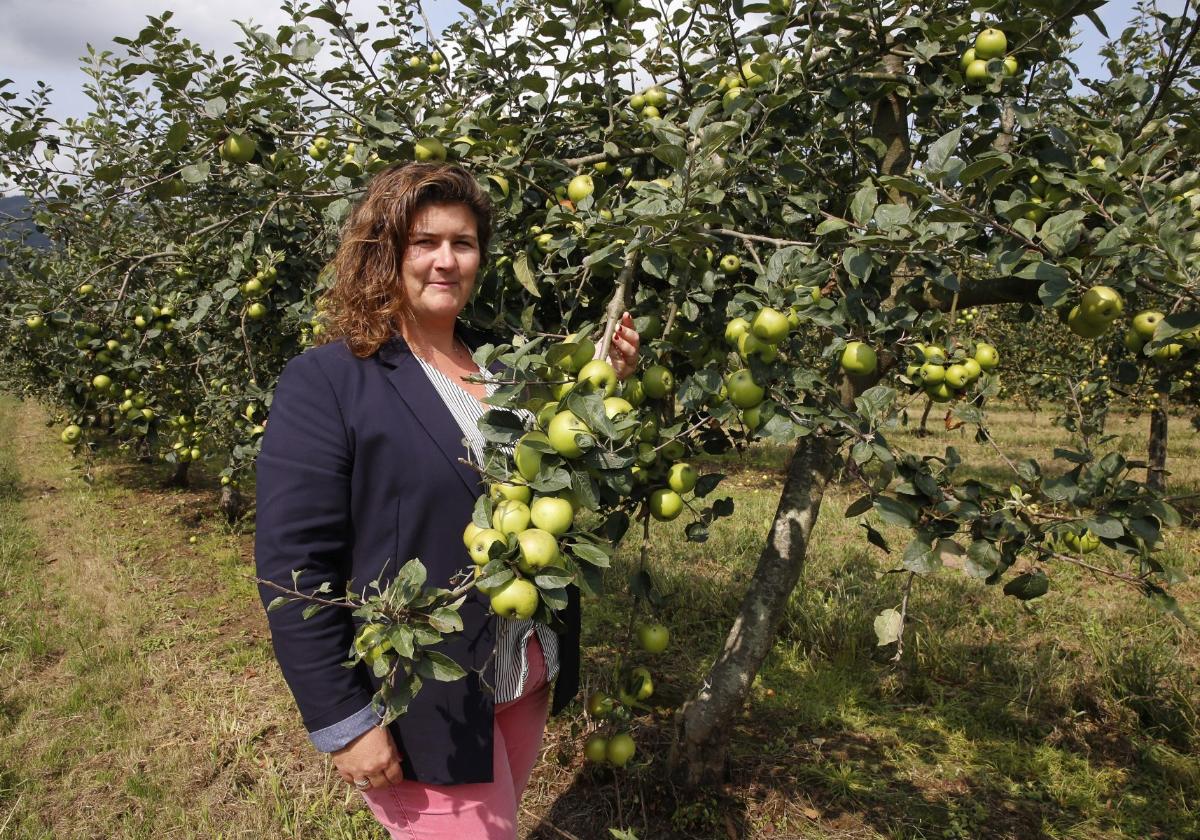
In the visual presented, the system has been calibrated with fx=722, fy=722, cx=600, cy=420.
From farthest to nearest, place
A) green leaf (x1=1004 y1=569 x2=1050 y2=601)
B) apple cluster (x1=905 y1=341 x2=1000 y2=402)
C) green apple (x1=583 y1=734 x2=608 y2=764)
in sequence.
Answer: green apple (x1=583 y1=734 x2=608 y2=764), apple cluster (x1=905 y1=341 x2=1000 y2=402), green leaf (x1=1004 y1=569 x2=1050 y2=601)

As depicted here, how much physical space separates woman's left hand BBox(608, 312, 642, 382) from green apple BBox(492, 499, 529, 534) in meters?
0.47

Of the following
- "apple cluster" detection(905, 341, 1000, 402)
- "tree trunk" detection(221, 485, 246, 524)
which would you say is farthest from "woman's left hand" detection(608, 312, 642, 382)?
"tree trunk" detection(221, 485, 246, 524)

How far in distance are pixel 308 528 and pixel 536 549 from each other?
62 cm

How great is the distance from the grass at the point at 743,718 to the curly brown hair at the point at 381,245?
1.17 m

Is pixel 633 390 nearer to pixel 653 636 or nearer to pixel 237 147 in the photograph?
pixel 653 636

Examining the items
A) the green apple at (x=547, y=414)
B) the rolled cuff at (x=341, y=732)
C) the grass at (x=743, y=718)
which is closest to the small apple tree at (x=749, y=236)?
the green apple at (x=547, y=414)

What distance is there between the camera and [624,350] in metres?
1.54

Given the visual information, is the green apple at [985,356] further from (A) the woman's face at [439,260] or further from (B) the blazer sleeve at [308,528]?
(B) the blazer sleeve at [308,528]

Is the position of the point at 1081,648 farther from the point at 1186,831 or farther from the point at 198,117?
the point at 198,117

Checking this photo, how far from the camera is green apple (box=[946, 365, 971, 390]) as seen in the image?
172cm

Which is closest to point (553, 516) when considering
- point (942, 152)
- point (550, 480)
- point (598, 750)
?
point (550, 480)

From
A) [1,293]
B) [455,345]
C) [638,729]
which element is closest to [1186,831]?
[638,729]

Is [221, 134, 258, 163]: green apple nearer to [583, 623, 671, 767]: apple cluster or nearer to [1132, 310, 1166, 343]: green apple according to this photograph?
[583, 623, 671, 767]: apple cluster

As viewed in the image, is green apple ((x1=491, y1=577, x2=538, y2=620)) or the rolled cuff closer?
green apple ((x1=491, y1=577, x2=538, y2=620))
